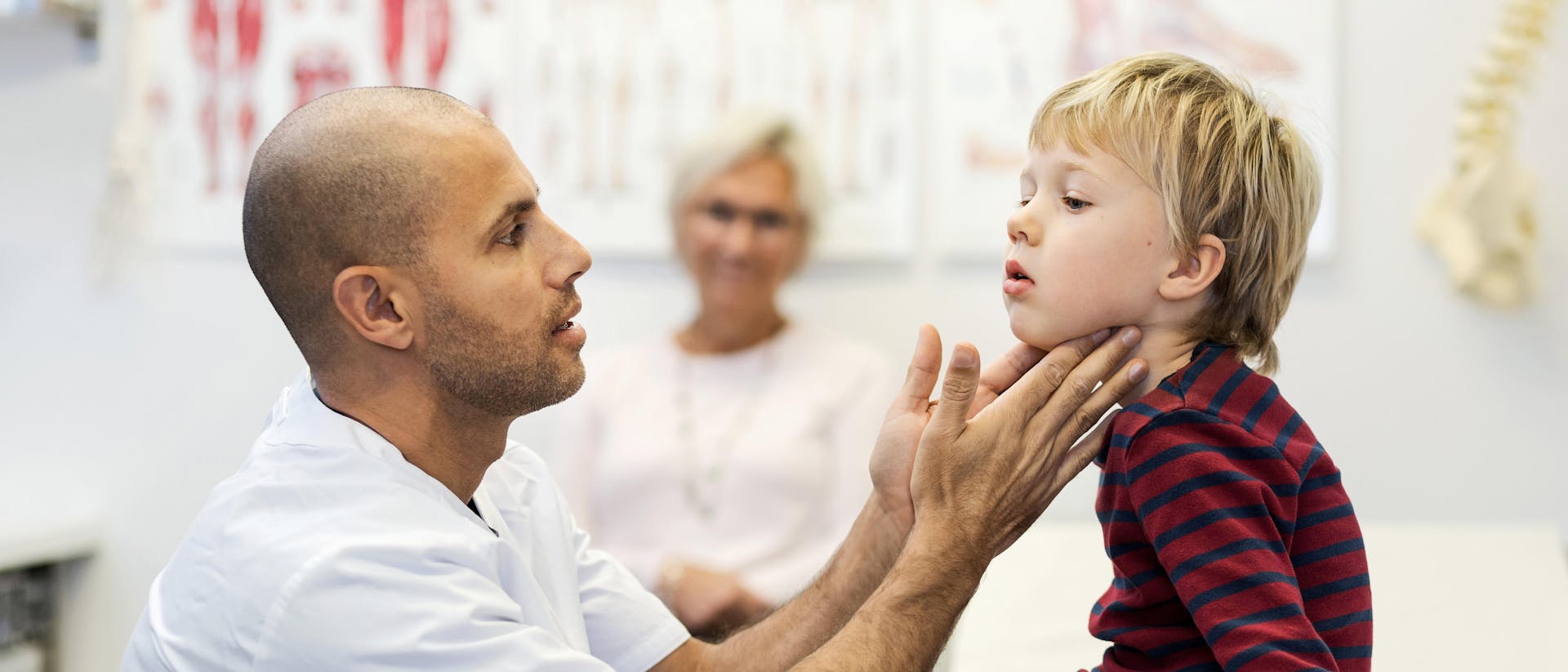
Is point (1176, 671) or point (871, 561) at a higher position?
point (871, 561)

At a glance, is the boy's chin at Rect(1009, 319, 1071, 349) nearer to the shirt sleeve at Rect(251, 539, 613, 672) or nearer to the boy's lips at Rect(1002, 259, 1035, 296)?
→ the boy's lips at Rect(1002, 259, 1035, 296)

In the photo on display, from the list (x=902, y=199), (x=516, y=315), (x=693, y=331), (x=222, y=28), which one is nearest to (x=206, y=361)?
(x=222, y=28)

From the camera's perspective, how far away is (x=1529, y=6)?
224cm

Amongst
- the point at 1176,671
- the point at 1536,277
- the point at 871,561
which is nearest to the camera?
the point at 1176,671

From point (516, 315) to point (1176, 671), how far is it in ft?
2.25

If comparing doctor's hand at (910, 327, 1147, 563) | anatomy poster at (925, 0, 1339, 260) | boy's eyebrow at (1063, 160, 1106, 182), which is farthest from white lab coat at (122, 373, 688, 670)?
anatomy poster at (925, 0, 1339, 260)

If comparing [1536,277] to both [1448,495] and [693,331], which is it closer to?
[1448,495]

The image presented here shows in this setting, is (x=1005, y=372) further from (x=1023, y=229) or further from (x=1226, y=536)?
(x=1226, y=536)

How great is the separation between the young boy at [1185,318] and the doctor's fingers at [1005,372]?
0.12 metres

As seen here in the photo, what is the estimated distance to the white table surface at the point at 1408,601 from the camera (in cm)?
164

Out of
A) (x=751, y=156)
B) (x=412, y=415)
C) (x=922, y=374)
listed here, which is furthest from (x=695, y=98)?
(x=412, y=415)

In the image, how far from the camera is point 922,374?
140 cm

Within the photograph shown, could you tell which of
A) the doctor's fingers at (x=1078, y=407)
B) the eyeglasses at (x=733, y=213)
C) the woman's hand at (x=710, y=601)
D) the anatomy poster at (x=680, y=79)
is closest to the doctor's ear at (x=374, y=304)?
the doctor's fingers at (x=1078, y=407)

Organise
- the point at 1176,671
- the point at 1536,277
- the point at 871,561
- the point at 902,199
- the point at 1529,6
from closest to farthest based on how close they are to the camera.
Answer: the point at 1176,671 → the point at 871,561 → the point at 1529,6 → the point at 1536,277 → the point at 902,199
